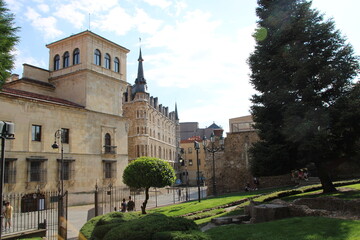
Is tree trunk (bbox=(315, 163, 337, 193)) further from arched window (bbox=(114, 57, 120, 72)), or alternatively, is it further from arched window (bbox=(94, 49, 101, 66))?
arched window (bbox=(114, 57, 120, 72))

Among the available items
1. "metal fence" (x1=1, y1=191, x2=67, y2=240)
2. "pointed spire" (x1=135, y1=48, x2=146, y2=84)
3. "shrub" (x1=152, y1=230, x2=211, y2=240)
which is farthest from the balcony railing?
"pointed spire" (x1=135, y1=48, x2=146, y2=84)

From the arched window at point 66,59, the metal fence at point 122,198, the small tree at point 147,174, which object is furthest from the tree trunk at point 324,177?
the arched window at point 66,59

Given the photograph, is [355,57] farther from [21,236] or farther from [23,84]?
[23,84]

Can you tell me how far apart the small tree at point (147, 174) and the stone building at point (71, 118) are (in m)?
10.2

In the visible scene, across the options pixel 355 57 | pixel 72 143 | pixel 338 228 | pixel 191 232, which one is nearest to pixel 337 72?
pixel 355 57

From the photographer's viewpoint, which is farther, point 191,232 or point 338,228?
point 338,228

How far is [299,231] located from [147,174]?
10785mm

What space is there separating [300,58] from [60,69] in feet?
82.1

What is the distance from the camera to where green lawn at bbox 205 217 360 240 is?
644 centimetres

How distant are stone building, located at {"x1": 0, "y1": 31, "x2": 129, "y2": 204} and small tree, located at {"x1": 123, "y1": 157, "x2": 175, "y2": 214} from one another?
10212 mm

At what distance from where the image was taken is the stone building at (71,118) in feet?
76.8

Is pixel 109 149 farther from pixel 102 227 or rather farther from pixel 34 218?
pixel 102 227

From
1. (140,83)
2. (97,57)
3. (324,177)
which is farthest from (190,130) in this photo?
(324,177)

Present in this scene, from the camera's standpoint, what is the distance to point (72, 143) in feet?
89.4
